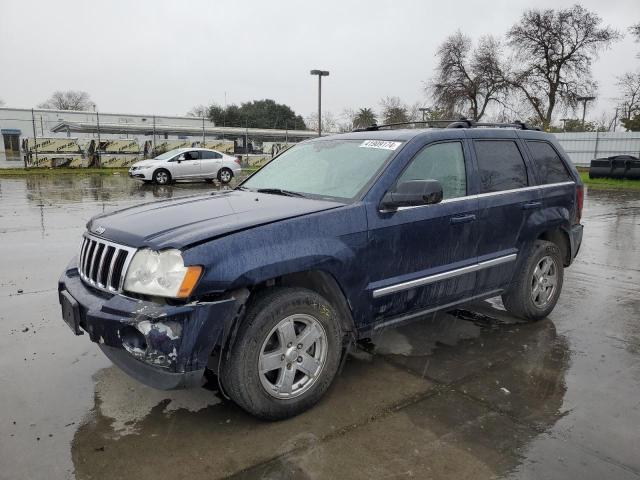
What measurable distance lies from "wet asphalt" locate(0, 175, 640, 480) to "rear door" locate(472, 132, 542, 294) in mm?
651

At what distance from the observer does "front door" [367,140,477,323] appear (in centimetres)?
349

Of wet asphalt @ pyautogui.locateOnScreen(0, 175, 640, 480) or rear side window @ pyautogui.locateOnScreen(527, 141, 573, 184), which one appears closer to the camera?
wet asphalt @ pyautogui.locateOnScreen(0, 175, 640, 480)

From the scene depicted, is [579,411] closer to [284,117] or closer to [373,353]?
[373,353]

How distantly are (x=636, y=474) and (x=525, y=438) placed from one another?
0.55m

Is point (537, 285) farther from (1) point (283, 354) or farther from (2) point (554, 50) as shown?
(2) point (554, 50)

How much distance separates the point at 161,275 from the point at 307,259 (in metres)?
0.84

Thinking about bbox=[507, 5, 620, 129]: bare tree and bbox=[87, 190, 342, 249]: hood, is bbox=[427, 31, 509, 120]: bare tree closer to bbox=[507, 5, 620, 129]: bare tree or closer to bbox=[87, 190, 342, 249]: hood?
bbox=[507, 5, 620, 129]: bare tree

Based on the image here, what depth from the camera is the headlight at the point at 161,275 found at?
8.96ft

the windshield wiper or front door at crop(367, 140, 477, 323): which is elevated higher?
the windshield wiper

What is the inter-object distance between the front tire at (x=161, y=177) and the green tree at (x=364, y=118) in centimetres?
3944

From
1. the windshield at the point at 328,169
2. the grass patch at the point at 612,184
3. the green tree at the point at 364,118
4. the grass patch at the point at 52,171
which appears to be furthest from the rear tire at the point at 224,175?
the green tree at the point at 364,118

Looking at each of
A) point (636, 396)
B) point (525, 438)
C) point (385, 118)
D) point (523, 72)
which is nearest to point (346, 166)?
point (525, 438)

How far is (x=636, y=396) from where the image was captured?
11.4ft

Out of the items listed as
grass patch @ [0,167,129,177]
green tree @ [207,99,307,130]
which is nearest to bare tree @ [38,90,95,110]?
green tree @ [207,99,307,130]
